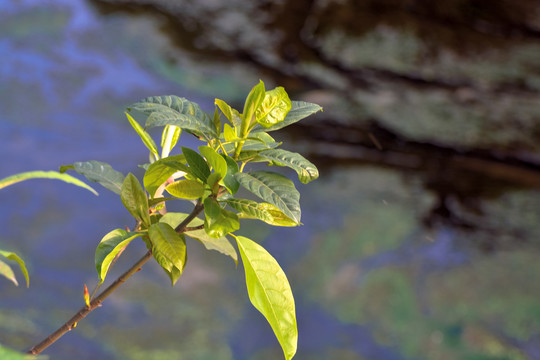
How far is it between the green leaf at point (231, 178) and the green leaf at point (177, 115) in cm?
3

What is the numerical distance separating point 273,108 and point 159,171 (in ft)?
0.36

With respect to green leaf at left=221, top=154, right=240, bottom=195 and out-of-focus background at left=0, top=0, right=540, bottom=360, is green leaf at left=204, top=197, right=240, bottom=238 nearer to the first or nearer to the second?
green leaf at left=221, top=154, right=240, bottom=195

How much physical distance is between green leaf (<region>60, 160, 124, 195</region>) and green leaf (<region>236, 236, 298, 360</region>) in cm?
Answer: 15

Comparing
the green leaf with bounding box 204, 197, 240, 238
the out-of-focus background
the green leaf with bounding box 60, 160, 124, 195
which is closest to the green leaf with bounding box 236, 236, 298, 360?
the green leaf with bounding box 204, 197, 240, 238

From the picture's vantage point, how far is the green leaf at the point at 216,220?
0.43 metres

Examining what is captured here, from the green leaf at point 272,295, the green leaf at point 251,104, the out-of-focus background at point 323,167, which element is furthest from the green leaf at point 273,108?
the out-of-focus background at point 323,167

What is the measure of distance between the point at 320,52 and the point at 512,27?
1293 mm

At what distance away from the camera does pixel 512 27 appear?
3170 mm

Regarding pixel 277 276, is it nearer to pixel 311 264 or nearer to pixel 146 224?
pixel 146 224

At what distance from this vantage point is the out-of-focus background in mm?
1470

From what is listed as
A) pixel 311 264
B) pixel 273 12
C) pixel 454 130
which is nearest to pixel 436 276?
pixel 311 264

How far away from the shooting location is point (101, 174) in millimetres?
517

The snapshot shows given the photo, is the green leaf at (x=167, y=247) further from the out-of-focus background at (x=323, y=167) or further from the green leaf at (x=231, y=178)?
the out-of-focus background at (x=323, y=167)

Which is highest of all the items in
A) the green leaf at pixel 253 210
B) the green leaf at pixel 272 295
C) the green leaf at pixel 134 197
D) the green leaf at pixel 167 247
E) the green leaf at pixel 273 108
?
the green leaf at pixel 273 108
